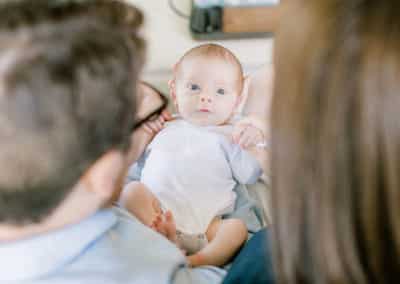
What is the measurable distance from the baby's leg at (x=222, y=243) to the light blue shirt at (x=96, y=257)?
0.16m

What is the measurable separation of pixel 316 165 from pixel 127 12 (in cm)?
29

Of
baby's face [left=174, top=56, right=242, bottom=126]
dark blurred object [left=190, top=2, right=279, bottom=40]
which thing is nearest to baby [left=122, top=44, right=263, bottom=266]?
baby's face [left=174, top=56, right=242, bottom=126]

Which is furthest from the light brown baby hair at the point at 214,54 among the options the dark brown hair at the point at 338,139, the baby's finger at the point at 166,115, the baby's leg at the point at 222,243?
the dark brown hair at the point at 338,139

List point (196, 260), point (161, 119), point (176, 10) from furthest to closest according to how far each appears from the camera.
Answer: point (176, 10) < point (161, 119) < point (196, 260)

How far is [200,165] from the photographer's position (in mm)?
1232

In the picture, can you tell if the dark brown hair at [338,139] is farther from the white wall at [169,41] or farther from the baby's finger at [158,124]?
the white wall at [169,41]

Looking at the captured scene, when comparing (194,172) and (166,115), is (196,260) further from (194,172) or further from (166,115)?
(166,115)

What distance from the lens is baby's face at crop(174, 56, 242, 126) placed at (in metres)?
1.30

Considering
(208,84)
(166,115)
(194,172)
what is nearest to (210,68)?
(208,84)

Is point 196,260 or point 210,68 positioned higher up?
point 210,68

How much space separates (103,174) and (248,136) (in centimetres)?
66

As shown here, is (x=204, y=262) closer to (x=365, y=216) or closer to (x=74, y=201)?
(x=74, y=201)

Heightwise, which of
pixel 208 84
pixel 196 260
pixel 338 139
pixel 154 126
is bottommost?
pixel 196 260

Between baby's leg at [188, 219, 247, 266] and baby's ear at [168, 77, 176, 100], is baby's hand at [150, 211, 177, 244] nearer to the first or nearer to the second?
baby's leg at [188, 219, 247, 266]
